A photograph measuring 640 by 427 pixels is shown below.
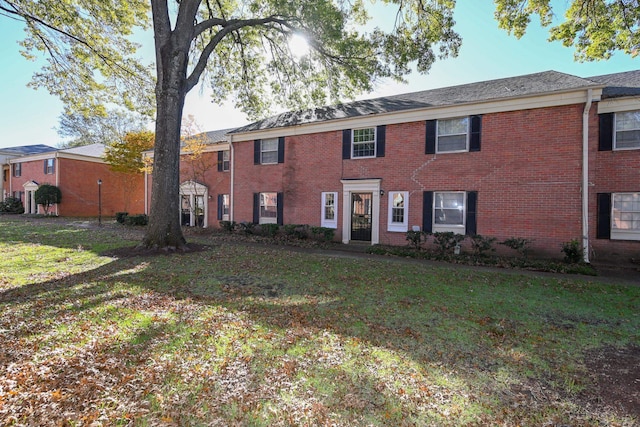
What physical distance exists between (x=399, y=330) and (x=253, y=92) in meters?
14.2

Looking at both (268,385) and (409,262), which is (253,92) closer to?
(409,262)

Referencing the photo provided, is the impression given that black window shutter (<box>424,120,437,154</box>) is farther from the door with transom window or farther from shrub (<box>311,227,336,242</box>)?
shrub (<box>311,227,336,242</box>)

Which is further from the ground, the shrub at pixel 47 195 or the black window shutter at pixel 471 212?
the shrub at pixel 47 195

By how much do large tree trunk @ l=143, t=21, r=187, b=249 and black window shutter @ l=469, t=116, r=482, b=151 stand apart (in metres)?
9.83

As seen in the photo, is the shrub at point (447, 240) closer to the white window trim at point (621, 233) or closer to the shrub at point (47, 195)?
the white window trim at point (621, 233)

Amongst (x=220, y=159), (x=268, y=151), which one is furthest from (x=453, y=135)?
(x=220, y=159)

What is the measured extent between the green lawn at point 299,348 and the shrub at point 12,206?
27.0 metres

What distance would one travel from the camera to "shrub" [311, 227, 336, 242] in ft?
41.4

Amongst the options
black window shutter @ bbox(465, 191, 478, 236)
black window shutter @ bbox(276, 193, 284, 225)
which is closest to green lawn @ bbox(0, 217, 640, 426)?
black window shutter @ bbox(465, 191, 478, 236)

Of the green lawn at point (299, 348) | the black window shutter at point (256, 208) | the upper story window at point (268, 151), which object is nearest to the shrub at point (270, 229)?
the black window shutter at point (256, 208)

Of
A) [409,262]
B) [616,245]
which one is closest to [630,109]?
[616,245]

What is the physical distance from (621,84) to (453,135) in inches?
220

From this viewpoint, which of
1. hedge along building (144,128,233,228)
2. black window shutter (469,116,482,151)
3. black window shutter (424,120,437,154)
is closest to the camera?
black window shutter (469,116,482,151)

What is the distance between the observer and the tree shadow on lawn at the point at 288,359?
2598 mm
